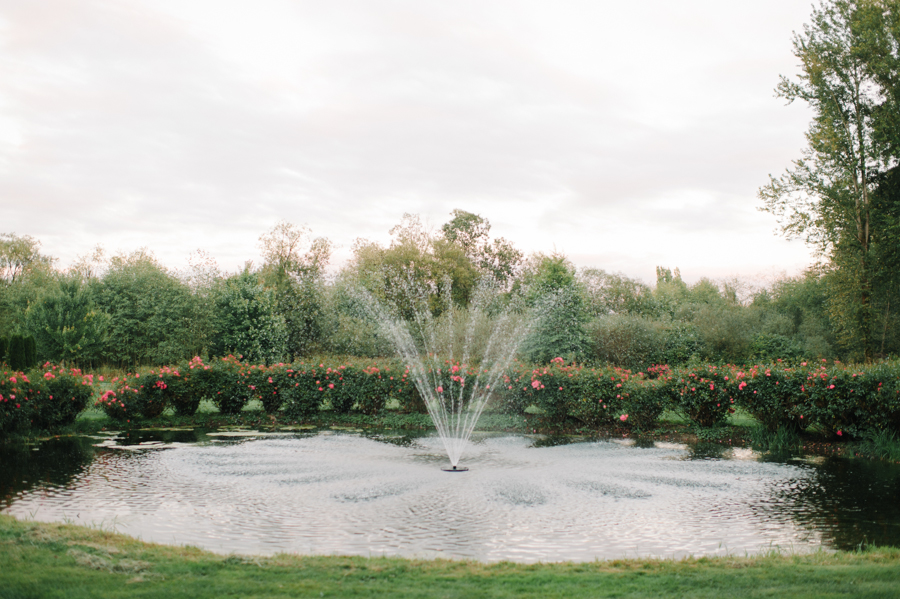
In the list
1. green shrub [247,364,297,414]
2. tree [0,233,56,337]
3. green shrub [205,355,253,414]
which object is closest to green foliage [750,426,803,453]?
green shrub [247,364,297,414]

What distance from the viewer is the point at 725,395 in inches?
480

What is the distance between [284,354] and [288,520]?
20821 millimetres

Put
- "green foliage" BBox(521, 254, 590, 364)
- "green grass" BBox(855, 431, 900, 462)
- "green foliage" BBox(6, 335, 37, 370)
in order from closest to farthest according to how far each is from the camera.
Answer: "green grass" BBox(855, 431, 900, 462) → "green foliage" BBox(6, 335, 37, 370) → "green foliage" BBox(521, 254, 590, 364)

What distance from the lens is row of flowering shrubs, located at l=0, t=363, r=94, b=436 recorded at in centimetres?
1120

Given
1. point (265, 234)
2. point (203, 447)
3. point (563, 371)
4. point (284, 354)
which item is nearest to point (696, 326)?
point (563, 371)

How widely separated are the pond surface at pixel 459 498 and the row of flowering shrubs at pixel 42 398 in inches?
39.7

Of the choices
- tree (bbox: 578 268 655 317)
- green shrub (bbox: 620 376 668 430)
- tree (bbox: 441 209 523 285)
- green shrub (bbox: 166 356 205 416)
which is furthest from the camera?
tree (bbox: 441 209 523 285)

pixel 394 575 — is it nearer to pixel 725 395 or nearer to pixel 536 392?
pixel 725 395

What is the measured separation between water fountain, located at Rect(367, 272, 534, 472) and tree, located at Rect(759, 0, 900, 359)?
11.2 m

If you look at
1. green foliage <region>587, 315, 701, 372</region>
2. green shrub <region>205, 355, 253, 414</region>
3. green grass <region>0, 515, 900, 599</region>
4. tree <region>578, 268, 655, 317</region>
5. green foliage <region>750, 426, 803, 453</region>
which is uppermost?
tree <region>578, 268, 655, 317</region>

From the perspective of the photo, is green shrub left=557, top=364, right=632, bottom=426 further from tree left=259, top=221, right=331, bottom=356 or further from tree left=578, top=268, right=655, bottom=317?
tree left=578, top=268, right=655, bottom=317

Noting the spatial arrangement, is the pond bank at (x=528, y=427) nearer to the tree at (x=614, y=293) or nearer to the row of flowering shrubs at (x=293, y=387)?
the row of flowering shrubs at (x=293, y=387)

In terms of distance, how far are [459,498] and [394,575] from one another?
3046 mm

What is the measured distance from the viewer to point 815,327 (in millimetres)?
27688
